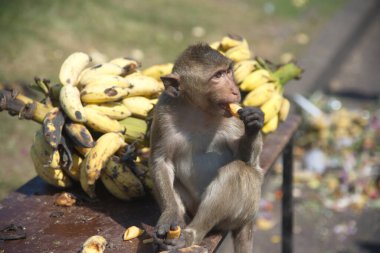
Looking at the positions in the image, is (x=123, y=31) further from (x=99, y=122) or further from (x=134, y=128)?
(x=99, y=122)

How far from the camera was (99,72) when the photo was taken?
3.79 meters

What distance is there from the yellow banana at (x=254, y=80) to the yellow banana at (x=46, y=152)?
47.3 inches

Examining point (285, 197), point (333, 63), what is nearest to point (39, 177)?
point (285, 197)

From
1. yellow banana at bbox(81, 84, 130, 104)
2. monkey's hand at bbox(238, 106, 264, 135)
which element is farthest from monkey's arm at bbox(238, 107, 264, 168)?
yellow banana at bbox(81, 84, 130, 104)

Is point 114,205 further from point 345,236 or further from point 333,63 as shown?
point 333,63

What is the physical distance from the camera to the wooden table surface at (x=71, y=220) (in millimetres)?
3197

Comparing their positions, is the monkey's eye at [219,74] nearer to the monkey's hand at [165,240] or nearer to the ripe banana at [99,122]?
the ripe banana at [99,122]

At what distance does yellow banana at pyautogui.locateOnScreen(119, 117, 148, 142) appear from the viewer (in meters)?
3.76

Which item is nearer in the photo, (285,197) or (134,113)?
(134,113)

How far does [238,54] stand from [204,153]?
3.21 ft

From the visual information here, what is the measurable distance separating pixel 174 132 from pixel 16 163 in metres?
2.76

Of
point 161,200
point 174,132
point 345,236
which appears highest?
point 174,132

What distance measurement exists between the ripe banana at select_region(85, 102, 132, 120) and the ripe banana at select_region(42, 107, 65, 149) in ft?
0.67

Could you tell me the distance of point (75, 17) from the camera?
841 cm
